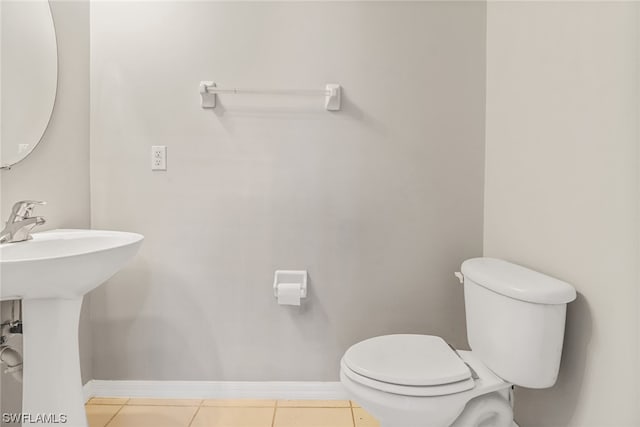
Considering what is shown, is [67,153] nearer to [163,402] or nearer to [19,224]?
[19,224]

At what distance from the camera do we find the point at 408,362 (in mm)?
1180

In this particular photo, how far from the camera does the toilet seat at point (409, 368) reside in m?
1.09

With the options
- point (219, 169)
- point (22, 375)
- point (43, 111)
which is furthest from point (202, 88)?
point (22, 375)

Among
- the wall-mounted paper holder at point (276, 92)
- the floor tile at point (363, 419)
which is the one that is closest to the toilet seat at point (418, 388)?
the floor tile at point (363, 419)

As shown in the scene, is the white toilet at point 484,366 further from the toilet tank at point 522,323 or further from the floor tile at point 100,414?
the floor tile at point 100,414

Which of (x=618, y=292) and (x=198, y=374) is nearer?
(x=618, y=292)

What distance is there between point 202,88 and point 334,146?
62 centimetres

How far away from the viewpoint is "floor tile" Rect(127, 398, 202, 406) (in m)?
1.61

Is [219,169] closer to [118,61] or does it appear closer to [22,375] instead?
[118,61]

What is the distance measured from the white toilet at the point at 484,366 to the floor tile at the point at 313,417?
0.44m

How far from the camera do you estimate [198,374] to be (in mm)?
1658

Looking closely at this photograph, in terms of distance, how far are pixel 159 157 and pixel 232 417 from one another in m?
1.18

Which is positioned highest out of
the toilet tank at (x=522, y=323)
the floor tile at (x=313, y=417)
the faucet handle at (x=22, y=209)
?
the faucet handle at (x=22, y=209)

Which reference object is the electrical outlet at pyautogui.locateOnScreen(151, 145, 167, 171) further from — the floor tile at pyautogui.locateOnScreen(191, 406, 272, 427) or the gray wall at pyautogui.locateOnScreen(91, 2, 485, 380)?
the floor tile at pyautogui.locateOnScreen(191, 406, 272, 427)
